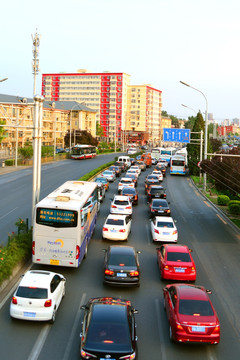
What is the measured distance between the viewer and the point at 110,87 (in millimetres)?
170750

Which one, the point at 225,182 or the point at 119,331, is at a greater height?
the point at 225,182

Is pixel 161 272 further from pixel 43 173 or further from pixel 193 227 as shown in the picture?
pixel 43 173

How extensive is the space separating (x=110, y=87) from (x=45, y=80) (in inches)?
1310

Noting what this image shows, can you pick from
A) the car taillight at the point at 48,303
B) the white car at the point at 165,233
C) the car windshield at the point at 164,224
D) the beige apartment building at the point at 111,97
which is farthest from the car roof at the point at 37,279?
the beige apartment building at the point at 111,97

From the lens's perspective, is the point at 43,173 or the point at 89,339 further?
the point at 43,173

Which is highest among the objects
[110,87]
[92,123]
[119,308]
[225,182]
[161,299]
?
[110,87]

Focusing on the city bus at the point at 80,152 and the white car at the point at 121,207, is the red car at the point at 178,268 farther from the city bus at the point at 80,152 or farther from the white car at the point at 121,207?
the city bus at the point at 80,152

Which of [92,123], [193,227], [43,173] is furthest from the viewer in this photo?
[92,123]

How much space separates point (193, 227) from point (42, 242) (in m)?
14.7

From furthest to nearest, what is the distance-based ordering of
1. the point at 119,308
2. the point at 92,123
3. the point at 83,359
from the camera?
the point at 92,123
the point at 119,308
the point at 83,359

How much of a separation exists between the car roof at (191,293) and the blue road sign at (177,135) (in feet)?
145

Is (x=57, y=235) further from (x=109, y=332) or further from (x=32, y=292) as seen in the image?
(x=109, y=332)

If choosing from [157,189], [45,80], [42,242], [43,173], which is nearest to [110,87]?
[45,80]

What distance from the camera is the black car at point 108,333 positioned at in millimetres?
10516
